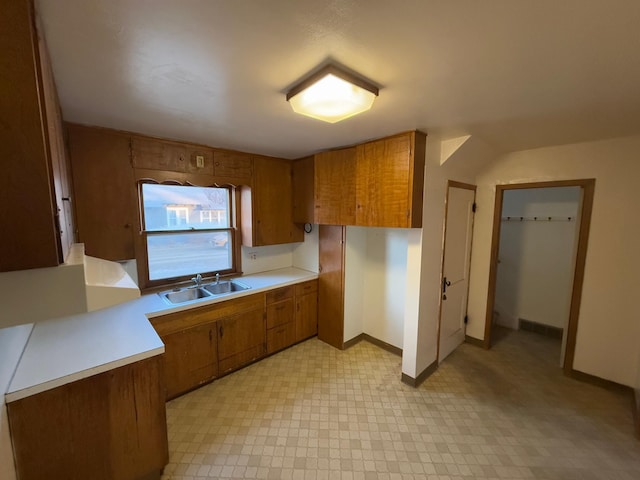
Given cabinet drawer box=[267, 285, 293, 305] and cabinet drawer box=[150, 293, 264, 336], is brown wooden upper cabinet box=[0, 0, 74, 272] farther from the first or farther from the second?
cabinet drawer box=[267, 285, 293, 305]

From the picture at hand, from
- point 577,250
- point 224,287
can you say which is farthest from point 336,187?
point 577,250

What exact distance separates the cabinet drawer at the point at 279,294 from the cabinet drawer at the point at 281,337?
325mm

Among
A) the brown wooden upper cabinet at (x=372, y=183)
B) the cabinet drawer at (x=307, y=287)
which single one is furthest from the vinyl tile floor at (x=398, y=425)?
the brown wooden upper cabinet at (x=372, y=183)

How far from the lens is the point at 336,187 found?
8.61 feet

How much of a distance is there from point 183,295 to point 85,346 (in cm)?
107

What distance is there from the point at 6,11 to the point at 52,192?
41cm

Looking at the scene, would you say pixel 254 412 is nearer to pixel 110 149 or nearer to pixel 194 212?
pixel 194 212

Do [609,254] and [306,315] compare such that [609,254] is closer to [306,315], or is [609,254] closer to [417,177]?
[417,177]

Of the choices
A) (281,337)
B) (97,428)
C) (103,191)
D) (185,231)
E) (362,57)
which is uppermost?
(362,57)

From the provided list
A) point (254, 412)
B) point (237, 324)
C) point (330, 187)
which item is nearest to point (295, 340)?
point (237, 324)

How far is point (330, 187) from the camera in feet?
8.78

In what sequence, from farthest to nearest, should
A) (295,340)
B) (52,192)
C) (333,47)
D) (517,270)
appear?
(517,270) → (295,340) → (333,47) → (52,192)

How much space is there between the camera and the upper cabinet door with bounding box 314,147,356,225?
2.49 metres

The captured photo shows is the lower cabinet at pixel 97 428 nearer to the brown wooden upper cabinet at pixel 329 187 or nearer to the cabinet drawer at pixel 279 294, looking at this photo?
the cabinet drawer at pixel 279 294
